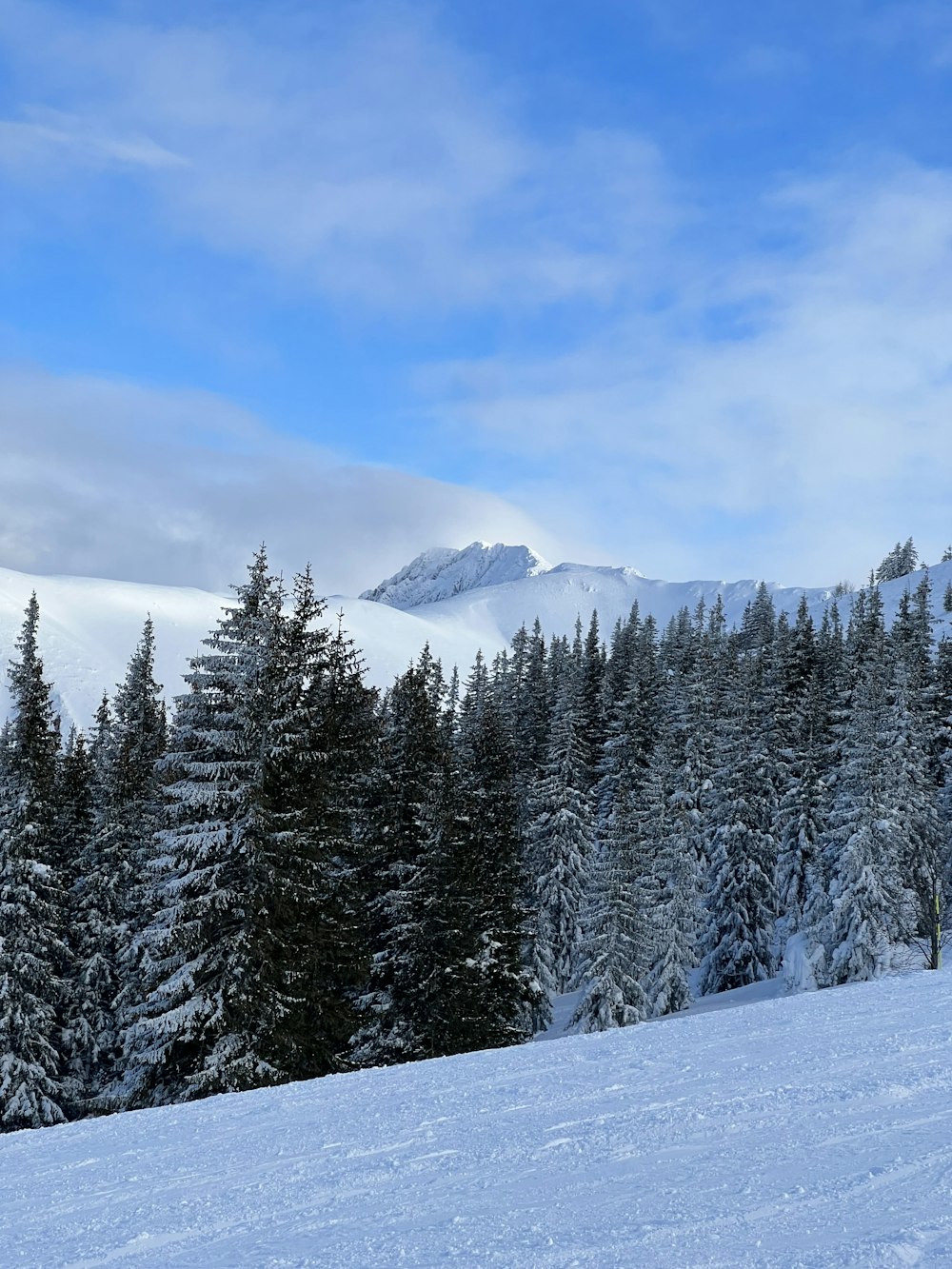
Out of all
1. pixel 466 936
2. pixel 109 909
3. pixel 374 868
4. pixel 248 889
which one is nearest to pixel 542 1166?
pixel 248 889

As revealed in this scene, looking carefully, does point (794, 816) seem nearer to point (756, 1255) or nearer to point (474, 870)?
point (474, 870)

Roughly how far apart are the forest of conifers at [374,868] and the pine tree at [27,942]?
90mm

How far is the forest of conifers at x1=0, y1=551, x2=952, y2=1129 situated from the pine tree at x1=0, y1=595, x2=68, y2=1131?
0.09 meters

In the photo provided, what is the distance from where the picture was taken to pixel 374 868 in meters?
27.8

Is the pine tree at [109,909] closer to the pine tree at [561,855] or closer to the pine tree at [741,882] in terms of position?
the pine tree at [561,855]

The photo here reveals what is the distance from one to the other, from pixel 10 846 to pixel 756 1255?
1130 inches

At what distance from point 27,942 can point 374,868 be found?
10768 millimetres

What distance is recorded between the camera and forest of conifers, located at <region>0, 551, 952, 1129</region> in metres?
19.8

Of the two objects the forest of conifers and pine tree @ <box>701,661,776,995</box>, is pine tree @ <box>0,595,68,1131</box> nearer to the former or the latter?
the forest of conifers

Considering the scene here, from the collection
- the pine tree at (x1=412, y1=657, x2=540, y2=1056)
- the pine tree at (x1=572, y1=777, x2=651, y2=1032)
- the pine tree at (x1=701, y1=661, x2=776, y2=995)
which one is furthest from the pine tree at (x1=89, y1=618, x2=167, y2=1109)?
the pine tree at (x1=701, y1=661, x2=776, y2=995)

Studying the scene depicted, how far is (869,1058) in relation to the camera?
33.6 feet

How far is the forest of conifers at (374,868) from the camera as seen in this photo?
65.0 feet

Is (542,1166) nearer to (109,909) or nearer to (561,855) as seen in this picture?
(109,909)

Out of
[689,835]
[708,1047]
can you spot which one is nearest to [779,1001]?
[708,1047]
